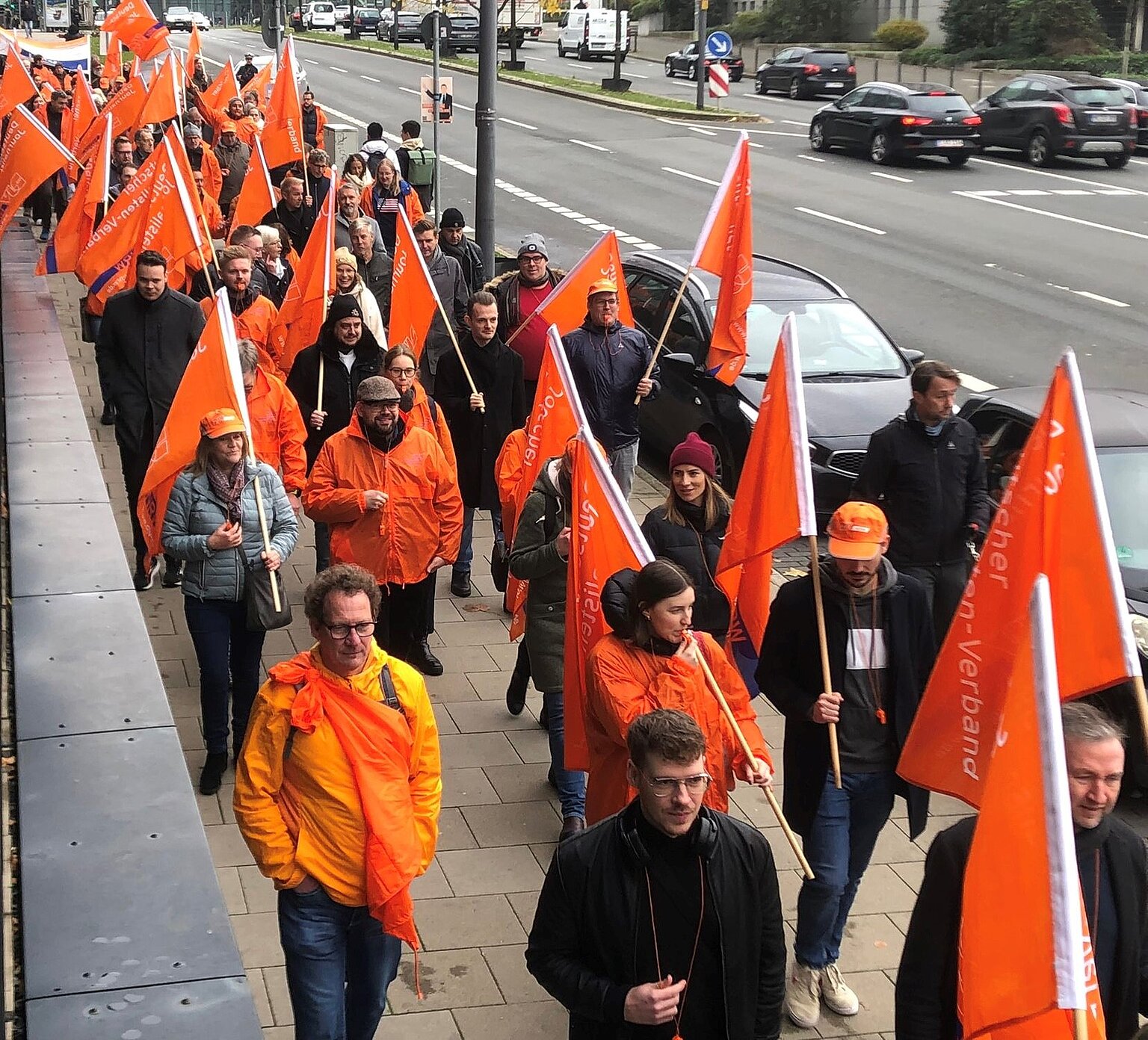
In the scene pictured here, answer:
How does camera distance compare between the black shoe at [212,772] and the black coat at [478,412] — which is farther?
the black coat at [478,412]

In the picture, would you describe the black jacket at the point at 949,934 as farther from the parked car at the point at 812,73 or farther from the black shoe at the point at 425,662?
the parked car at the point at 812,73

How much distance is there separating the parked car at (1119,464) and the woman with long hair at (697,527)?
5.25 feet

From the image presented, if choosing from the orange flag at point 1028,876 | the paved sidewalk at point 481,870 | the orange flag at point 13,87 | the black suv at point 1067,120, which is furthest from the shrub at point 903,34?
the orange flag at point 1028,876

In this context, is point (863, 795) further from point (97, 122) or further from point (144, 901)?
point (97, 122)

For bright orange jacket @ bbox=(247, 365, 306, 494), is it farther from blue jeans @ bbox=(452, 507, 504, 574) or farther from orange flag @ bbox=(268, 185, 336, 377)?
orange flag @ bbox=(268, 185, 336, 377)

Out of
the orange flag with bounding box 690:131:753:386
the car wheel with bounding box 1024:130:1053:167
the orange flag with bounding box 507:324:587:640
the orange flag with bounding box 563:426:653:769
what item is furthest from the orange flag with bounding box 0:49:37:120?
the car wheel with bounding box 1024:130:1053:167

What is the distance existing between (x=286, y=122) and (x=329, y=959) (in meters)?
13.9

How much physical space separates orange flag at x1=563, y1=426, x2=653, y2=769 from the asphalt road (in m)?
10.8

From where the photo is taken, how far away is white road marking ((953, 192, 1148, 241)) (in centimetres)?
2505

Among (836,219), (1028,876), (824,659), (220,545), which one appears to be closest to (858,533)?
(824,659)

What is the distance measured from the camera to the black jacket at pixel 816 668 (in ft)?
18.1

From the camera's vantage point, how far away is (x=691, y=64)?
55.0 meters

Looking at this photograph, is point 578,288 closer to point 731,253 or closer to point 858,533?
point 731,253

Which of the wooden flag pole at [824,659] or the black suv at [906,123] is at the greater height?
the black suv at [906,123]
